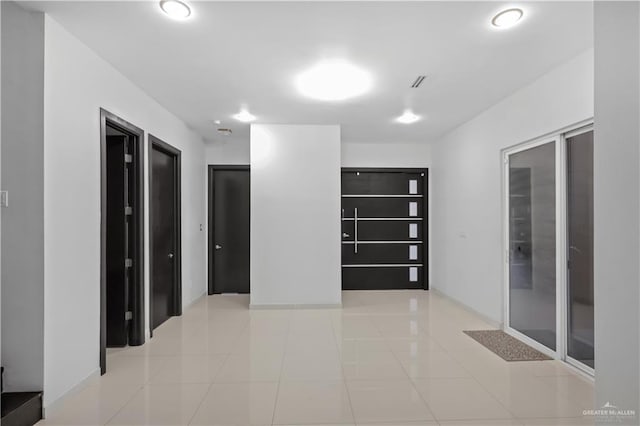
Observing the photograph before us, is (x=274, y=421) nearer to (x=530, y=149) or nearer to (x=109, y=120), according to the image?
(x=109, y=120)

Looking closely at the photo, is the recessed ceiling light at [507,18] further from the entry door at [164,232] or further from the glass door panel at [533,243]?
the entry door at [164,232]

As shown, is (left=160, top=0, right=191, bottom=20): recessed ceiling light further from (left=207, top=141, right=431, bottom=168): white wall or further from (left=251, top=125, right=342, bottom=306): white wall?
(left=207, top=141, right=431, bottom=168): white wall

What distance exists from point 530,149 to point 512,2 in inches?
78.0

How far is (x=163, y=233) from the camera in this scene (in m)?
4.64

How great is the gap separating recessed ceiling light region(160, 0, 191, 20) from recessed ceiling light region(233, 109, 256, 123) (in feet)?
7.33

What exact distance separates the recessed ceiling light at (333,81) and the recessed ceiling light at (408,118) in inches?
41.4

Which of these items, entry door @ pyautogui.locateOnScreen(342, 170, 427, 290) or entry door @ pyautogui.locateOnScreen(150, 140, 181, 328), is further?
entry door @ pyautogui.locateOnScreen(342, 170, 427, 290)

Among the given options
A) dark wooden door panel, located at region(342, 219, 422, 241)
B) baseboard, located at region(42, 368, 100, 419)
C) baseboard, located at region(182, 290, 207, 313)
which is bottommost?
baseboard, located at region(182, 290, 207, 313)

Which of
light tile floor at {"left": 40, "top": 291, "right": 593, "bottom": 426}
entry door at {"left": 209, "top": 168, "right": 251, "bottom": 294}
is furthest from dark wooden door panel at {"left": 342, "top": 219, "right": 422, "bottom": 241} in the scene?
light tile floor at {"left": 40, "top": 291, "right": 593, "bottom": 426}

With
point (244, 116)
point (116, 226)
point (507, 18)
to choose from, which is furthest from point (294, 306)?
point (507, 18)

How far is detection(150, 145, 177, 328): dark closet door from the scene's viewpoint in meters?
4.36

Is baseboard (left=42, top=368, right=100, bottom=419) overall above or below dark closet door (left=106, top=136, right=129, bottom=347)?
below

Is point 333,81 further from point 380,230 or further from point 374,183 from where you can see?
point 380,230

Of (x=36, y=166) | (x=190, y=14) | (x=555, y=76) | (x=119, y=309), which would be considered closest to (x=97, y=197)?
(x=36, y=166)
